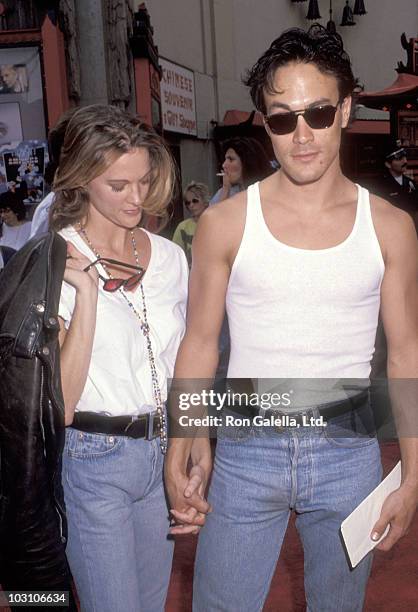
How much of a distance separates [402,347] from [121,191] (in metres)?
0.97

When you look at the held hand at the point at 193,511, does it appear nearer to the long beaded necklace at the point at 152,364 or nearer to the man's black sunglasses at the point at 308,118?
the long beaded necklace at the point at 152,364

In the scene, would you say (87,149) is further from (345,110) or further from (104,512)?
(104,512)

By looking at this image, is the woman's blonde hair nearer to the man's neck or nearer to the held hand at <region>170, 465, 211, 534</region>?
the man's neck

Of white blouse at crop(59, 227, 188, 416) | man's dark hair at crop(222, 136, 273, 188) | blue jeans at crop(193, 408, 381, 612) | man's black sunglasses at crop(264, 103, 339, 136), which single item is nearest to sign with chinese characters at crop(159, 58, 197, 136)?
man's dark hair at crop(222, 136, 273, 188)

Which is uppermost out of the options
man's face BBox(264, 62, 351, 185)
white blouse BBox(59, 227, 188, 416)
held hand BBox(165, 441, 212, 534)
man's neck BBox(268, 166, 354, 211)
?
man's face BBox(264, 62, 351, 185)

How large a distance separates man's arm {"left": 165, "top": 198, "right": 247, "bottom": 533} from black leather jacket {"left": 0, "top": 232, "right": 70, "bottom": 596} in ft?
1.12

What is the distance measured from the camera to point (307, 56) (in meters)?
1.96

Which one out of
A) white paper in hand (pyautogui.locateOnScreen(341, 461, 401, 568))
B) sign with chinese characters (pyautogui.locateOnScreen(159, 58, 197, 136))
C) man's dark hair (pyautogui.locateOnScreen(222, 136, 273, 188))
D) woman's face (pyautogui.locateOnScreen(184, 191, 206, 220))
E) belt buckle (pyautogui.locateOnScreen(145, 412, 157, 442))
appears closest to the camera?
white paper in hand (pyautogui.locateOnScreen(341, 461, 401, 568))

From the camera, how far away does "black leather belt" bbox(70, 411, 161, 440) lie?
6.84ft

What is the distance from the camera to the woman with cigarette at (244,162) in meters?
5.31

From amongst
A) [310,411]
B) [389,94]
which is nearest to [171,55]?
[389,94]

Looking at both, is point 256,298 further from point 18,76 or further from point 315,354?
point 18,76

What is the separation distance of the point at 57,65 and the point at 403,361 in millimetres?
6064

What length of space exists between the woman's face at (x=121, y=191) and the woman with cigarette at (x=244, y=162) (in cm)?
287
